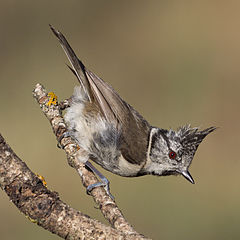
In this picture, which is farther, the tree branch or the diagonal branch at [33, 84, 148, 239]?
the diagonal branch at [33, 84, 148, 239]

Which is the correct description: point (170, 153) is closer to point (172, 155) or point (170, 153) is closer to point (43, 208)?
point (172, 155)

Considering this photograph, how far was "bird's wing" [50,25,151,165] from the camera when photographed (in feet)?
13.2

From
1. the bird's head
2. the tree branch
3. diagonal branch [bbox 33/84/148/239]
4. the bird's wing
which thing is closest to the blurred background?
the bird's head

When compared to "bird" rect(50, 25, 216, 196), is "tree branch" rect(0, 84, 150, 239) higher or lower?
lower

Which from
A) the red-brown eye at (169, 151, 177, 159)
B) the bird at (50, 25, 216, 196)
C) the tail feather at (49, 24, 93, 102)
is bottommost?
the red-brown eye at (169, 151, 177, 159)

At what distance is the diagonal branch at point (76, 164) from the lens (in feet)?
9.14

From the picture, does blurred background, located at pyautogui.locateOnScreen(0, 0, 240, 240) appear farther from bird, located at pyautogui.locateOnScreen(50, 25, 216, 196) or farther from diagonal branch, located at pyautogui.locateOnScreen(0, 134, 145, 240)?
diagonal branch, located at pyautogui.locateOnScreen(0, 134, 145, 240)

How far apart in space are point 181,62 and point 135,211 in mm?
2499

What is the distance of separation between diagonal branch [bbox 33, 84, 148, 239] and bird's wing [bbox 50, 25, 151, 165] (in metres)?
0.39

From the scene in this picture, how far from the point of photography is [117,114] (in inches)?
163

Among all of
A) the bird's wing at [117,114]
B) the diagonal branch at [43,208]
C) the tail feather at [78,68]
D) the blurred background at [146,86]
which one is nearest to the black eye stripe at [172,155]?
the bird's wing at [117,114]

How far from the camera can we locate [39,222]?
7.50 ft

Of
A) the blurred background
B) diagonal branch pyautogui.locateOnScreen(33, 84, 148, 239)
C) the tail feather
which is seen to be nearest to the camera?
diagonal branch pyautogui.locateOnScreen(33, 84, 148, 239)

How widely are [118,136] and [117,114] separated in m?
0.20
